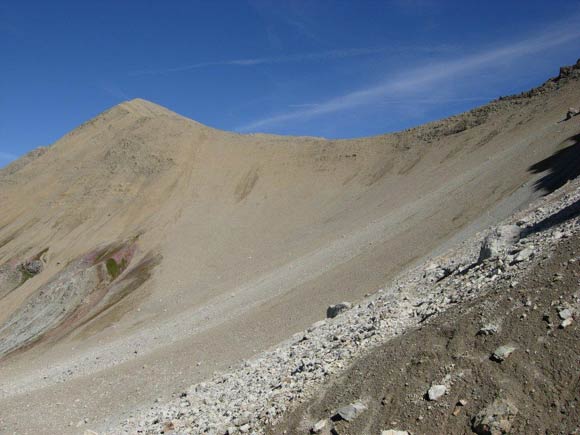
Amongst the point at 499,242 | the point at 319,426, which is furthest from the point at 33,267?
the point at 319,426

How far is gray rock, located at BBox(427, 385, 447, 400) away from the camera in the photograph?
27.3 ft

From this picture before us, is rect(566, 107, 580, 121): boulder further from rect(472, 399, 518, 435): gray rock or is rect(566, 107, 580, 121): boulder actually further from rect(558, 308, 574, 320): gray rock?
rect(472, 399, 518, 435): gray rock

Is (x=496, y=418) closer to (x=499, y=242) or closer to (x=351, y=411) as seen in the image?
(x=351, y=411)

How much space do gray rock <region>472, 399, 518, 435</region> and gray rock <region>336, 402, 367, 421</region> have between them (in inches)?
80.6

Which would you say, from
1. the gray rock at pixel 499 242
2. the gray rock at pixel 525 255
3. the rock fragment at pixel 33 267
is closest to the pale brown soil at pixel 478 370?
the gray rock at pixel 525 255

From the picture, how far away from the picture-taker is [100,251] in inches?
1746

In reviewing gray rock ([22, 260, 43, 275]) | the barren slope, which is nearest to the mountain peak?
the barren slope

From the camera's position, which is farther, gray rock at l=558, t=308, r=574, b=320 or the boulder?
the boulder

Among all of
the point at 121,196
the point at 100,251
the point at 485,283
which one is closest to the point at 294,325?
the point at 485,283

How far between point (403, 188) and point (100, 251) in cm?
2607

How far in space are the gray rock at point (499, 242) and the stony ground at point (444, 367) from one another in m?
0.07

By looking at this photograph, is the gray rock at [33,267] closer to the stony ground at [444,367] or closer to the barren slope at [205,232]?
the barren slope at [205,232]

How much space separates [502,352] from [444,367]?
3.31ft

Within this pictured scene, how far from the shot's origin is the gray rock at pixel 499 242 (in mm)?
13320
